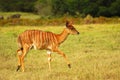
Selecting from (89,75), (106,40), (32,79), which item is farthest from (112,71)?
(106,40)

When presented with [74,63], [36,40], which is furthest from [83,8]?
[36,40]

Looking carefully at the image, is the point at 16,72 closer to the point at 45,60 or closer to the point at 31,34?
the point at 31,34

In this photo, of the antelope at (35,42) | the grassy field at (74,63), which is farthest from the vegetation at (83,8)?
the antelope at (35,42)

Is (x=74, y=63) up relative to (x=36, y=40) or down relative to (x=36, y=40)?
down

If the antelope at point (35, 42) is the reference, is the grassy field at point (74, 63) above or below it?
below

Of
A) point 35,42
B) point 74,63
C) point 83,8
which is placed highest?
point 35,42

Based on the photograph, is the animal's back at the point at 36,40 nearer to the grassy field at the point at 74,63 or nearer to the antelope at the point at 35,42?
the antelope at the point at 35,42

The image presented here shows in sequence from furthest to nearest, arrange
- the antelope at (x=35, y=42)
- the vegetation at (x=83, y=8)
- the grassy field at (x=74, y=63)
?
the vegetation at (x=83, y=8), the antelope at (x=35, y=42), the grassy field at (x=74, y=63)

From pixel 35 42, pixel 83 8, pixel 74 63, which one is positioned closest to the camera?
pixel 35 42

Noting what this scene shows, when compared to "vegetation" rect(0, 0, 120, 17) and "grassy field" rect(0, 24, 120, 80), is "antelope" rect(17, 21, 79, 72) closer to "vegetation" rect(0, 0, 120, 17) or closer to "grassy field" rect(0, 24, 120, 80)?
"grassy field" rect(0, 24, 120, 80)

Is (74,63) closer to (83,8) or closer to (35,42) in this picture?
(35,42)

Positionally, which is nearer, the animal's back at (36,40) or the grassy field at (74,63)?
the grassy field at (74,63)

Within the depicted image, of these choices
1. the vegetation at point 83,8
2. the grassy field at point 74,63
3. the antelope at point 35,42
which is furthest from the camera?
the vegetation at point 83,8

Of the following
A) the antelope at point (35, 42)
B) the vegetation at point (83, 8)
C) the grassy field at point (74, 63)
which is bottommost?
the vegetation at point (83, 8)
